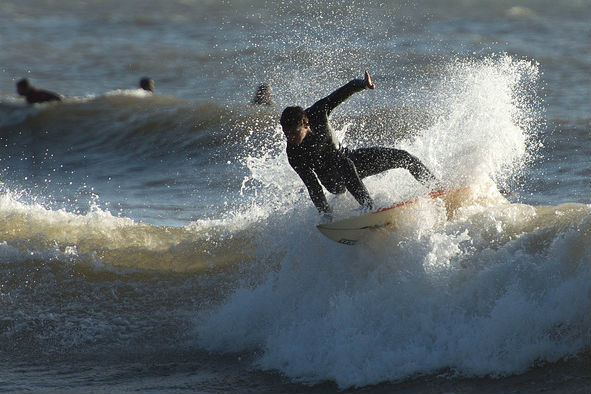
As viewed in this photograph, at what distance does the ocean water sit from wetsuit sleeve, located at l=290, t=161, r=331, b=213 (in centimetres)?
38

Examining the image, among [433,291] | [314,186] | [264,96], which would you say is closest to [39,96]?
[264,96]

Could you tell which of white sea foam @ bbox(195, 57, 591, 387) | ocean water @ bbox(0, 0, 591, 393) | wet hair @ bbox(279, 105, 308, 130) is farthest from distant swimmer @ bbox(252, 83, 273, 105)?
wet hair @ bbox(279, 105, 308, 130)

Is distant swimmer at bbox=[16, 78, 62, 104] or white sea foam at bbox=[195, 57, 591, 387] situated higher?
distant swimmer at bbox=[16, 78, 62, 104]

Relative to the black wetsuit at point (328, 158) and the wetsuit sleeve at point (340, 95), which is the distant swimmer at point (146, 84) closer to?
the black wetsuit at point (328, 158)

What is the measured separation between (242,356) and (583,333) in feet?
9.53

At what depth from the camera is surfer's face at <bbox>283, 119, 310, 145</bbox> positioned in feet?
21.3

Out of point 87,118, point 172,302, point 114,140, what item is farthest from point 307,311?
point 87,118

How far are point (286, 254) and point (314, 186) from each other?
95 cm

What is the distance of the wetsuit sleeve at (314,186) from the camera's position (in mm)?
6906

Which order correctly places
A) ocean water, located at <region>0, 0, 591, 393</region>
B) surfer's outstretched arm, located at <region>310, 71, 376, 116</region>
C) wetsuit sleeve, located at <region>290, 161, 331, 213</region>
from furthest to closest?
wetsuit sleeve, located at <region>290, 161, 331, 213</region> → surfer's outstretched arm, located at <region>310, 71, 376, 116</region> → ocean water, located at <region>0, 0, 591, 393</region>

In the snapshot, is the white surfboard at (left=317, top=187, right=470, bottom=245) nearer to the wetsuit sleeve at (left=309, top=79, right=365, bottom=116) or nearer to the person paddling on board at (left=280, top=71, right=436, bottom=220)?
the person paddling on board at (left=280, top=71, right=436, bottom=220)

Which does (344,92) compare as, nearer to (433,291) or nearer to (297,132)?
(297,132)

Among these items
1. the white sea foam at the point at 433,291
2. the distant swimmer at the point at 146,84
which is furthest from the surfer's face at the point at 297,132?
the distant swimmer at the point at 146,84

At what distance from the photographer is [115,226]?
32.3 ft
